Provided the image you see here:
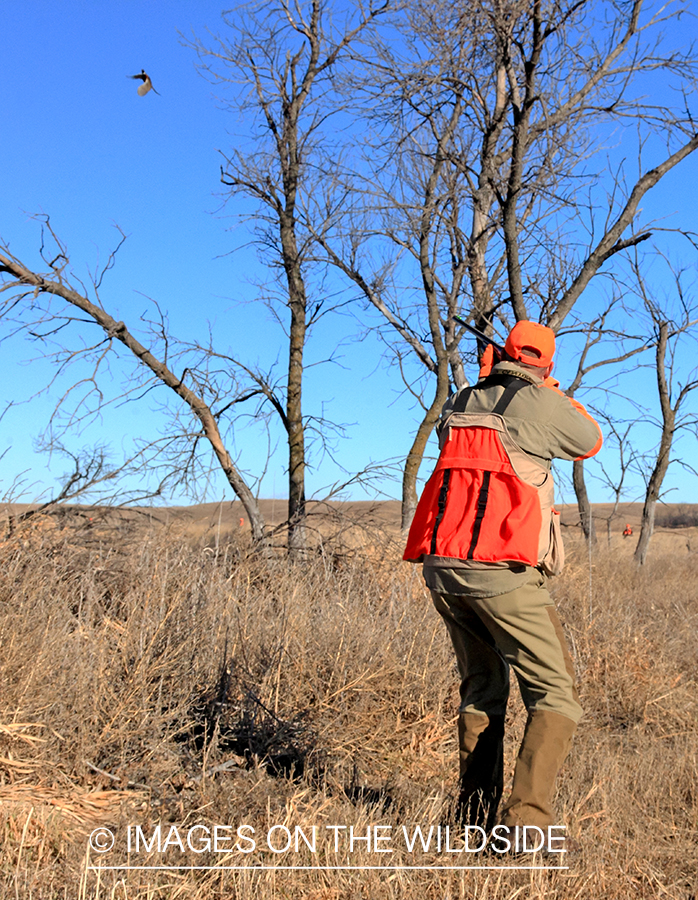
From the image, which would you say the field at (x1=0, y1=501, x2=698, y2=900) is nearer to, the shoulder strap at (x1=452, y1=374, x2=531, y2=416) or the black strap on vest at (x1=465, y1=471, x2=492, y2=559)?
the black strap on vest at (x1=465, y1=471, x2=492, y2=559)

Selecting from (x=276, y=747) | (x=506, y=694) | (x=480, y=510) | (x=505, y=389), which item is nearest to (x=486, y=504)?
(x=480, y=510)

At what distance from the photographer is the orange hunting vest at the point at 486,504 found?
10.1ft

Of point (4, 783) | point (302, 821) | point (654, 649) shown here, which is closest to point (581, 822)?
point (302, 821)

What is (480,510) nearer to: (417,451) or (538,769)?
(538,769)

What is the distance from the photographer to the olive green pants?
3084mm

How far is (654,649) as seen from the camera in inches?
261

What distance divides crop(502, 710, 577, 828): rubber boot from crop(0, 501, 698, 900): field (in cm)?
18

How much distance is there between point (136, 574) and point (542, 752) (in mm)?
3597

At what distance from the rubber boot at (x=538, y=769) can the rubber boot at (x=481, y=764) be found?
0.23 m

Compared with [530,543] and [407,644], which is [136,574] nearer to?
[407,644]

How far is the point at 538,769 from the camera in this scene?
307 centimetres

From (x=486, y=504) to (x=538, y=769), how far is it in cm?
102

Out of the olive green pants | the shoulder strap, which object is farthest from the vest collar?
the olive green pants

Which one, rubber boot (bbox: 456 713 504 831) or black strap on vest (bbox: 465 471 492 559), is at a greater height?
black strap on vest (bbox: 465 471 492 559)
